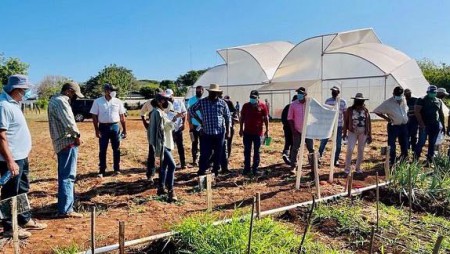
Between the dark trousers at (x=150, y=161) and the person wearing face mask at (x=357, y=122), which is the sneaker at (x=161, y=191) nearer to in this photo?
the dark trousers at (x=150, y=161)

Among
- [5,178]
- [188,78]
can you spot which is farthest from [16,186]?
[188,78]

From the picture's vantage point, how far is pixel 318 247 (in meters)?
3.45

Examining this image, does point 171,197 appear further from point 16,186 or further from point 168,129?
point 16,186

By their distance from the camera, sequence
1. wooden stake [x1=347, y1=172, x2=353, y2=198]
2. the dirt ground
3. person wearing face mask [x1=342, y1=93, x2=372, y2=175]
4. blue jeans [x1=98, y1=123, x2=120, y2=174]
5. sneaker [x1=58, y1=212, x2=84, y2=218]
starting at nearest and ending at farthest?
1. the dirt ground
2. sneaker [x1=58, y1=212, x2=84, y2=218]
3. wooden stake [x1=347, y1=172, x2=353, y2=198]
4. person wearing face mask [x1=342, y1=93, x2=372, y2=175]
5. blue jeans [x1=98, y1=123, x2=120, y2=174]

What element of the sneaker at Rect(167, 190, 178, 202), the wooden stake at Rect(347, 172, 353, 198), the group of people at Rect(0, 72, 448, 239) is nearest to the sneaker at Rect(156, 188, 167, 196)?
the group of people at Rect(0, 72, 448, 239)

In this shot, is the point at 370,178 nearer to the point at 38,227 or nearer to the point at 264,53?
the point at 38,227

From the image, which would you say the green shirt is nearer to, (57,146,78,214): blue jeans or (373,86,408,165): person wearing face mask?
(373,86,408,165): person wearing face mask

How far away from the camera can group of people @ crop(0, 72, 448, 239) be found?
389 centimetres

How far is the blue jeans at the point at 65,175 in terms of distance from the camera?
4.50 m

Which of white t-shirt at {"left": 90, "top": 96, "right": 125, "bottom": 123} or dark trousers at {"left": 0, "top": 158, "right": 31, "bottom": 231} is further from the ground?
white t-shirt at {"left": 90, "top": 96, "right": 125, "bottom": 123}

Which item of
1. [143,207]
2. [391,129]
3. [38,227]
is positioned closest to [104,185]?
[143,207]

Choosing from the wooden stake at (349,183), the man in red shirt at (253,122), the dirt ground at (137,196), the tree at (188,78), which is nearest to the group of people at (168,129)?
the man in red shirt at (253,122)

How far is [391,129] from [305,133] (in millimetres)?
2548

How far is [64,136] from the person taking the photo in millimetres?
4449
